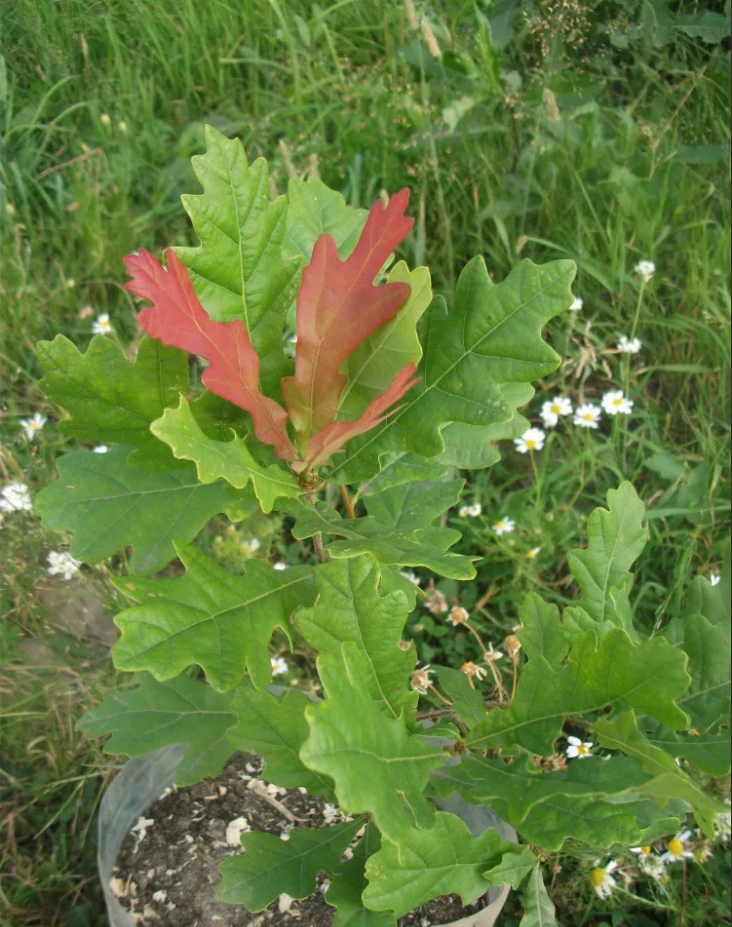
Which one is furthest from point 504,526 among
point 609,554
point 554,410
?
point 609,554

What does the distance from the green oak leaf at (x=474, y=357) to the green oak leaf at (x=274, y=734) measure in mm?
304

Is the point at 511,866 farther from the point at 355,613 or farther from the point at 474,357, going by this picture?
the point at 474,357

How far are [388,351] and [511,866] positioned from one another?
1.97ft

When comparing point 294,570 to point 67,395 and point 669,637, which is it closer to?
point 67,395

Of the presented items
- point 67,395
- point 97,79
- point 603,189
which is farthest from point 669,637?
point 97,79

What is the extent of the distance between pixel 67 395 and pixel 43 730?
1.04m

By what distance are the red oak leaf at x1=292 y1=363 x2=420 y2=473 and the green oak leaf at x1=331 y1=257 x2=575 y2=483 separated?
38 millimetres

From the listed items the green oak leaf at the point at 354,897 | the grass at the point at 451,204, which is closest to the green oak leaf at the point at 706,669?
the green oak leaf at the point at 354,897

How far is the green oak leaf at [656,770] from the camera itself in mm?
821

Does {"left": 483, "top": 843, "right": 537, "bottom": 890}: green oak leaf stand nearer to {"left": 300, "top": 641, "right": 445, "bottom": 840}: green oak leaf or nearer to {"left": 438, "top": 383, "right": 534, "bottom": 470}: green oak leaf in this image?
{"left": 300, "top": 641, "right": 445, "bottom": 840}: green oak leaf

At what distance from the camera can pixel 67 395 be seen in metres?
1.07

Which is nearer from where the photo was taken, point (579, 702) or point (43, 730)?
point (579, 702)

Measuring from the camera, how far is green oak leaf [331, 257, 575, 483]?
1039mm

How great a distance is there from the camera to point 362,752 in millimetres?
860
